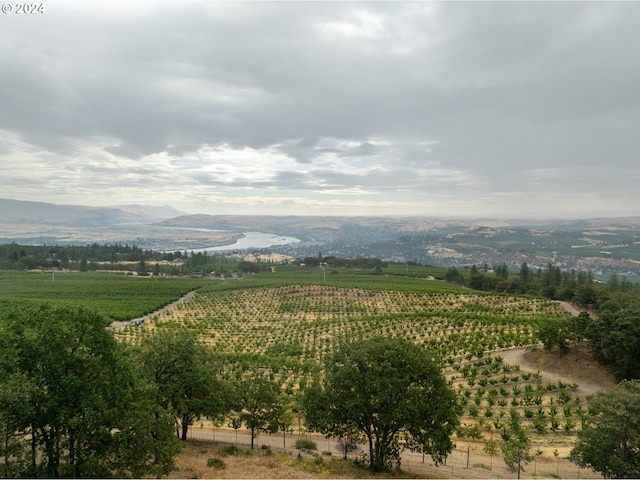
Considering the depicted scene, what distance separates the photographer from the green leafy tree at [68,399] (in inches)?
472

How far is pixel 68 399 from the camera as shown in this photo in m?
12.5

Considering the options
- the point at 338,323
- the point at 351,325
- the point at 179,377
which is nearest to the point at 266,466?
the point at 179,377

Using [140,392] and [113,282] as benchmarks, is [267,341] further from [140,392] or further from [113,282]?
[113,282]

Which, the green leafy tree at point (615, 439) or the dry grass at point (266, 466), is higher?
the green leafy tree at point (615, 439)

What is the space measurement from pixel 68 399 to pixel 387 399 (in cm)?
1319

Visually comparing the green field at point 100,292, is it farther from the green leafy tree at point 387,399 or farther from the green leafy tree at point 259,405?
the green leafy tree at point 387,399

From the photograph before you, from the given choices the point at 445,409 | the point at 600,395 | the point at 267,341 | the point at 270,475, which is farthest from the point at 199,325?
the point at 600,395

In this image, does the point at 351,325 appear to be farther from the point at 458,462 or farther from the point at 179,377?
the point at 179,377

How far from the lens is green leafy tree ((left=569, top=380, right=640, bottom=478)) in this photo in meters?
15.3

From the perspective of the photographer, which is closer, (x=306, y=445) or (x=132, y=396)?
(x=132, y=396)

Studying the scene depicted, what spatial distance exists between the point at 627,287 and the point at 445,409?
9572 cm

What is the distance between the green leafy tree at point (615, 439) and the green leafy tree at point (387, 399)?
18.6 ft

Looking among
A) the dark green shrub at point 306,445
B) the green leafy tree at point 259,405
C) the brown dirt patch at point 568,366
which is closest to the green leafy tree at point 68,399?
the green leafy tree at point 259,405

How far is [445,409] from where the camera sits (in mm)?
17938
